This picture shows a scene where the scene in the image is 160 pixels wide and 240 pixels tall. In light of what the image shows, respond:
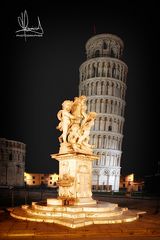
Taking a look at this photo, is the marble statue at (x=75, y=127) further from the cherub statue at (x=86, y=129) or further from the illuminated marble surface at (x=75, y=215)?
the illuminated marble surface at (x=75, y=215)

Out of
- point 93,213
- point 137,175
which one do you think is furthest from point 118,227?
point 137,175

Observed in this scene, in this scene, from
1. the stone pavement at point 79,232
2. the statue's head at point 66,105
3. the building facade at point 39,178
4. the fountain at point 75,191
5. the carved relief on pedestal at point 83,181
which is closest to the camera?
the stone pavement at point 79,232

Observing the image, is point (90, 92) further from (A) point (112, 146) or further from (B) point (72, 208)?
(B) point (72, 208)

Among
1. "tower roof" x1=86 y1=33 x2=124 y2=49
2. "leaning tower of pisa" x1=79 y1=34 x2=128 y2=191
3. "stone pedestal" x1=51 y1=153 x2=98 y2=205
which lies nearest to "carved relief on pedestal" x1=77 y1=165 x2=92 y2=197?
"stone pedestal" x1=51 y1=153 x2=98 y2=205

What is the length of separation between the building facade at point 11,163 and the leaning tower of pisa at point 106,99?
21.5m

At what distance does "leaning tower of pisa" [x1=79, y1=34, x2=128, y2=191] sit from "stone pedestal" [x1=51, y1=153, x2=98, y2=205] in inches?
1776

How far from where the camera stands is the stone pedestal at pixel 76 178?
1164 cm

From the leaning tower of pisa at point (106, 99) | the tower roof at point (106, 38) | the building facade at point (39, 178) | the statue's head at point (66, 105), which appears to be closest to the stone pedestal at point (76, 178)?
the statue's head at point (66, 105)

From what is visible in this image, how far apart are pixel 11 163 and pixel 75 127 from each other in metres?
57.5

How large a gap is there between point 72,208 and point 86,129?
161 inches

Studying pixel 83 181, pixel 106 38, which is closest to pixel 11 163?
pixel 106 38

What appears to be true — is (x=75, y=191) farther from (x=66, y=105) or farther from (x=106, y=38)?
(x=106, y=38)

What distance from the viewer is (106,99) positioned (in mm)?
60594

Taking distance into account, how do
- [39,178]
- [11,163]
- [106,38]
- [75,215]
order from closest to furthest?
1. [75,215]
2. [106,38]
3. [11,163]
4. [39,178]
